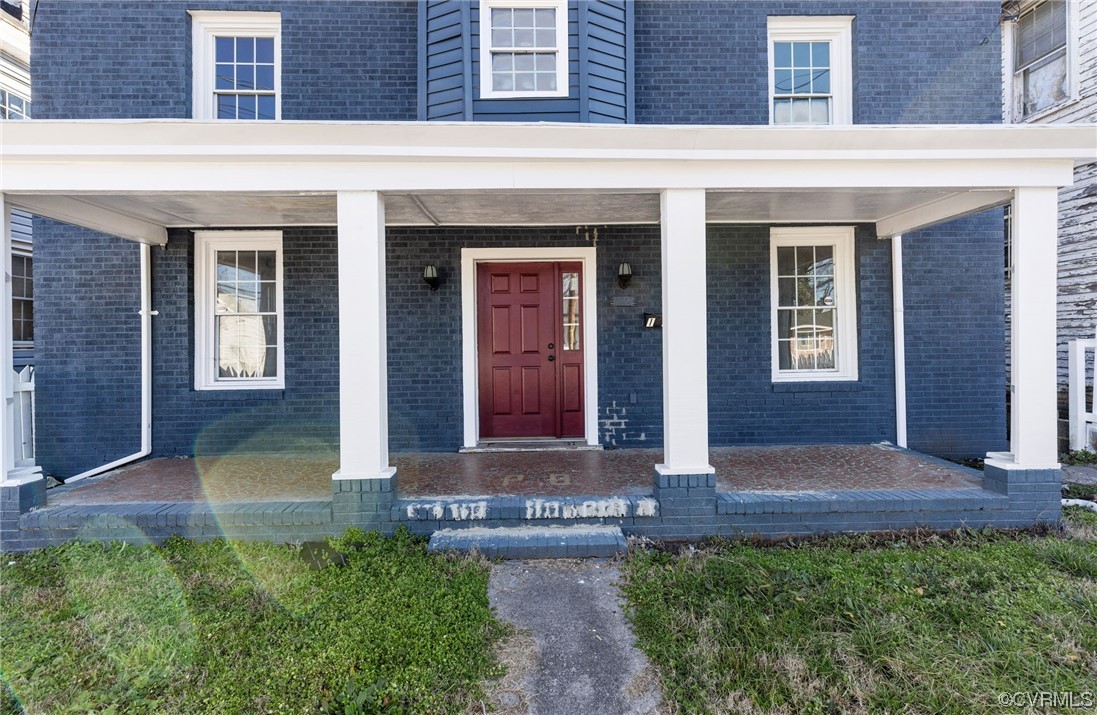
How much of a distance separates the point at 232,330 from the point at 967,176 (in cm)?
685

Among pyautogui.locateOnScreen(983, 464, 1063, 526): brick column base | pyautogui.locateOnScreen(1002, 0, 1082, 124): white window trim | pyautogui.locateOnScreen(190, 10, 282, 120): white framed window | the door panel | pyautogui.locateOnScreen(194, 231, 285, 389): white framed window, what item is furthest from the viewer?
pyautogui.locateOnScreen(1002, 0, 1082, 124): white window trim

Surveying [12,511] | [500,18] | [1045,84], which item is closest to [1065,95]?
[1045,84]

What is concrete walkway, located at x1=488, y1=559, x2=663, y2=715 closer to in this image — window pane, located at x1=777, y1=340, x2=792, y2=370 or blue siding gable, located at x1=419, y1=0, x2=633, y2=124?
window pane, located at x1=777, y1=340, x2=792, y2=370

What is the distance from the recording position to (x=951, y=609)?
2.84 metres

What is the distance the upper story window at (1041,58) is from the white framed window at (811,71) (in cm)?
430

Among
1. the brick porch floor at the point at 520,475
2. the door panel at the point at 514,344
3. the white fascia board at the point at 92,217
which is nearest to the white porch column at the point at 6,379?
the white fascia board at the point at 92,217

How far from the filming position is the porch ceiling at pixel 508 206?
4.11 metres

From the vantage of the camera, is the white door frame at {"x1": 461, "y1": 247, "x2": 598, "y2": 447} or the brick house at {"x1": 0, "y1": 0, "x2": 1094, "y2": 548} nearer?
the brick house at {"x1": 0, "y1": 0, "x2": 1094, "y2": 548}

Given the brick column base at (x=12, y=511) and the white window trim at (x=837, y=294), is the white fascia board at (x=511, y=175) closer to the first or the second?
the white window trim at (x=837, y=294)

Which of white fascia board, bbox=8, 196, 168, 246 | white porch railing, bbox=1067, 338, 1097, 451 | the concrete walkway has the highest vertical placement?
white fascia board, bbox=8, 196, 168, 246

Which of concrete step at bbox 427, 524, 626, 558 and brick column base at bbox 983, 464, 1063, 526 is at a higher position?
brick column base at bbox 983, 464, 1063, 526

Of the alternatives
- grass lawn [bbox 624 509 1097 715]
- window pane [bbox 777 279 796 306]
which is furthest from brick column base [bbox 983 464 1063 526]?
window pane [bbox 777 279 796 306]

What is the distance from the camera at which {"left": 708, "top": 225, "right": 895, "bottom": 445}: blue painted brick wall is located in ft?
18.9

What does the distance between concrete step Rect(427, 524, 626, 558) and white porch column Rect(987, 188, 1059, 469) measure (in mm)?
3086
